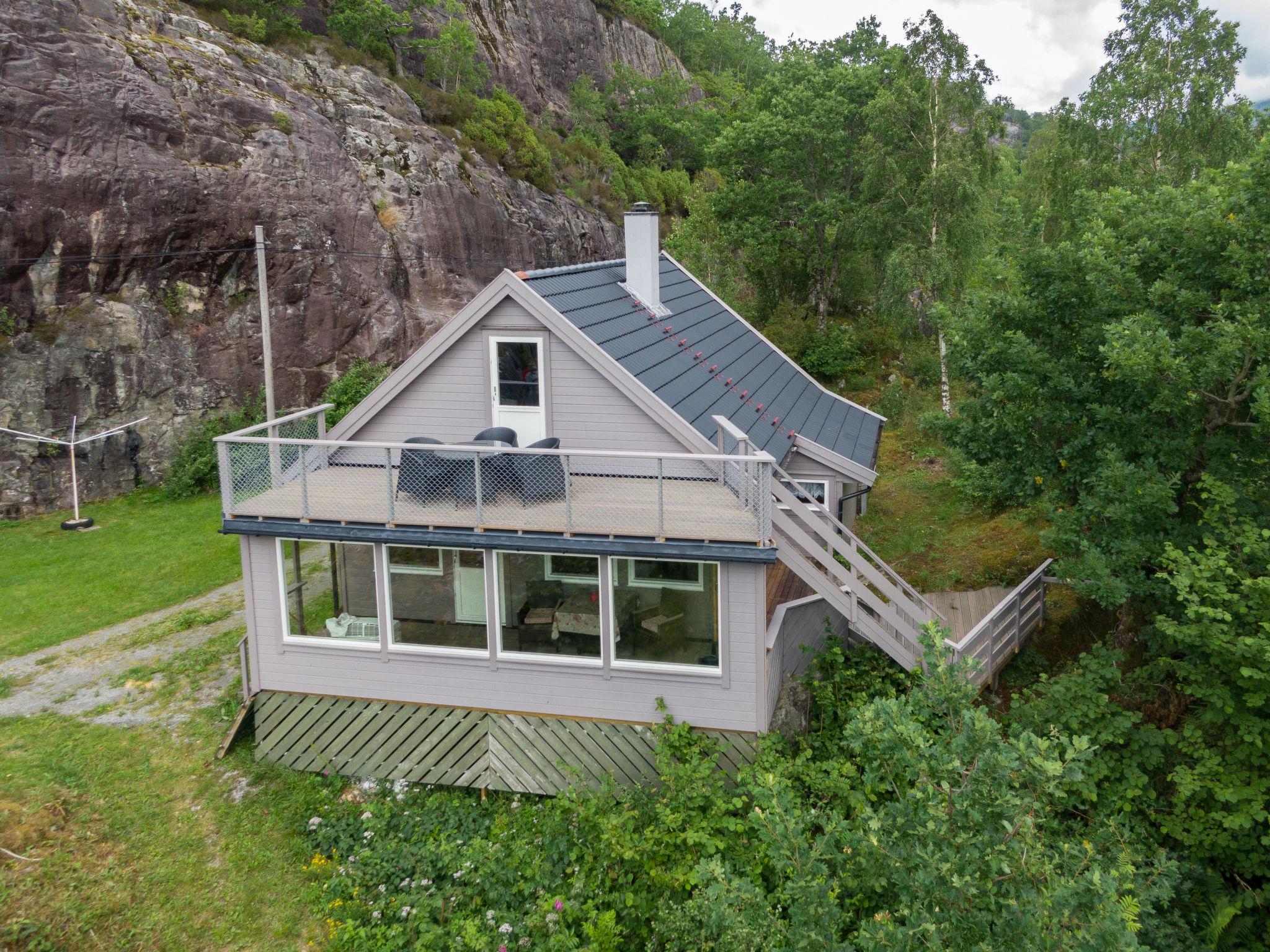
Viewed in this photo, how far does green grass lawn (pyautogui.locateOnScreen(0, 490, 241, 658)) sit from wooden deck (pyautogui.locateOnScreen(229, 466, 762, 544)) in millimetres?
5762

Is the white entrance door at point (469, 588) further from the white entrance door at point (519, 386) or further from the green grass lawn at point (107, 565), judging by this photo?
the green grass lawn at point (107, 565)

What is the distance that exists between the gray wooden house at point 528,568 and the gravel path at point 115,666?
155cm

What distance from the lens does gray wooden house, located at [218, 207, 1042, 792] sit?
985 centimetres

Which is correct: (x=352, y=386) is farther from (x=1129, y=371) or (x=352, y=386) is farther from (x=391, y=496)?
(x=1129, y=371)

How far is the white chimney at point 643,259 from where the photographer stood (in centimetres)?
1388

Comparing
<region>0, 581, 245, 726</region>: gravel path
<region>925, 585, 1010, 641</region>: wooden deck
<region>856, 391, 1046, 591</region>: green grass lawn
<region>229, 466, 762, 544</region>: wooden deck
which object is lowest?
<region>0, 581, 245, 726</region>: gravel path

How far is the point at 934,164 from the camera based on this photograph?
22.9m

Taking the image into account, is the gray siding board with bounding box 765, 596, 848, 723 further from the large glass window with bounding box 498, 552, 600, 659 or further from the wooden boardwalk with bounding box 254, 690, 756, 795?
the large glass window with bounding box 498, 552, 600, 659

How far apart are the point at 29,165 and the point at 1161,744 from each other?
74.3 feet

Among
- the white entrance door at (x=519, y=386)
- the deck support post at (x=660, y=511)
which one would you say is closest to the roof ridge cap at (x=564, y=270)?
the white entrance door at (x=519, y=386)

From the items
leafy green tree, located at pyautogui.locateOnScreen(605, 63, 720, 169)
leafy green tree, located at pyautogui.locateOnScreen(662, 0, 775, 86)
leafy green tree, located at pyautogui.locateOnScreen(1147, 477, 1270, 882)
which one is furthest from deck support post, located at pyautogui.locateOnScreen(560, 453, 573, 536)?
leafy green tree, located at pyautogui.locateOnScreen(662, 0, 775, 86)

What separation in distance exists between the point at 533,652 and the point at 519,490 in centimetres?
185

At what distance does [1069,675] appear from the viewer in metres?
10.6

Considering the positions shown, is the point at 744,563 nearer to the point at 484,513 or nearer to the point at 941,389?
the point at 484,513
